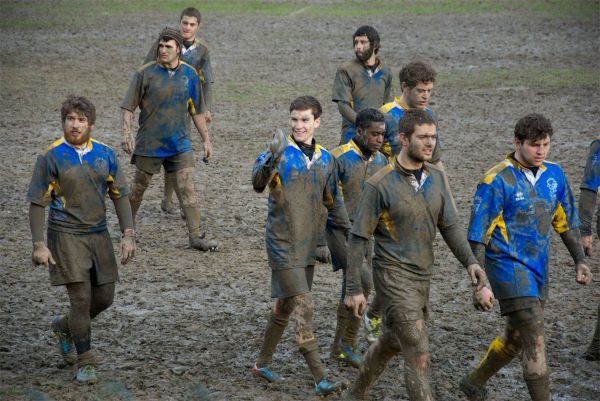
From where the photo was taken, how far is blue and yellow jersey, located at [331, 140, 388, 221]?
28.2 feet

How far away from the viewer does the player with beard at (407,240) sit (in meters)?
7.15

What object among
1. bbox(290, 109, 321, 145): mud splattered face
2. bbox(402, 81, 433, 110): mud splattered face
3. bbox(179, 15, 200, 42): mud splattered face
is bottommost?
bbox(290, 109, 321, 145): mud splattered face

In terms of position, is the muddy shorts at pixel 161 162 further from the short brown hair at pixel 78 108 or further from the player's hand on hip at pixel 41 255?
the player's hand on hip at pixel 41 255

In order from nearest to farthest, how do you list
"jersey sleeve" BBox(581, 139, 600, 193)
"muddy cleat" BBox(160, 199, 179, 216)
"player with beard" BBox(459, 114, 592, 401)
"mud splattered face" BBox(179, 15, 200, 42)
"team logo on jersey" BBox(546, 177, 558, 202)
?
"player with beard" BBox(459, 114, 592, 401)
"team logo on jersey" BBox(546, 177, 558, 202)
"jersey sleeve" BBox(581, 139, 600, 193)
"muddy cleat" BBox(160, 199, 179, 216)
"mud splattered face" BBox(179, 15, 200, 42)

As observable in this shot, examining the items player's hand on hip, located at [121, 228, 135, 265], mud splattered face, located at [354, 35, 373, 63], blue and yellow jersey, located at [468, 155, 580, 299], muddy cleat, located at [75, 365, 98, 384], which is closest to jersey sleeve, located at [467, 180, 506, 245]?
blue and yellow jersey, located at [468, 155, 580, 299]

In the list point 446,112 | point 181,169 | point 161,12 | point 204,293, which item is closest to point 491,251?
point 204,293

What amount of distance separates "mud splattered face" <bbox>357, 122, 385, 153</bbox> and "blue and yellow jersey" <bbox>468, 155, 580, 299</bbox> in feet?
4.23

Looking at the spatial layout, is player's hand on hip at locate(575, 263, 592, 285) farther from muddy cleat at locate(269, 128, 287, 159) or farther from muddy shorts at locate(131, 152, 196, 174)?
muddy shorts at locate(131, 152, 196, 174)

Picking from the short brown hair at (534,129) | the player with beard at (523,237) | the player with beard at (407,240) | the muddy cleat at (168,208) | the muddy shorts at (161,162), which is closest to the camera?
the player with beard at (407,240)

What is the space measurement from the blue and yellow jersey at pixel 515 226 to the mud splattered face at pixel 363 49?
4.22 metres

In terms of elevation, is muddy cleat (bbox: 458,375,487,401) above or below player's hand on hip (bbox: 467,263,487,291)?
below

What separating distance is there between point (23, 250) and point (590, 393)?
6075mm

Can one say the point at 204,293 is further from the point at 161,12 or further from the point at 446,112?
the point at 161,12

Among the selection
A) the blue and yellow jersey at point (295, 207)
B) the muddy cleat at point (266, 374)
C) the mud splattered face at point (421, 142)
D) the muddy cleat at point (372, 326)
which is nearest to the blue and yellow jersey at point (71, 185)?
the blue and yellow jersey at point (295, 207)
